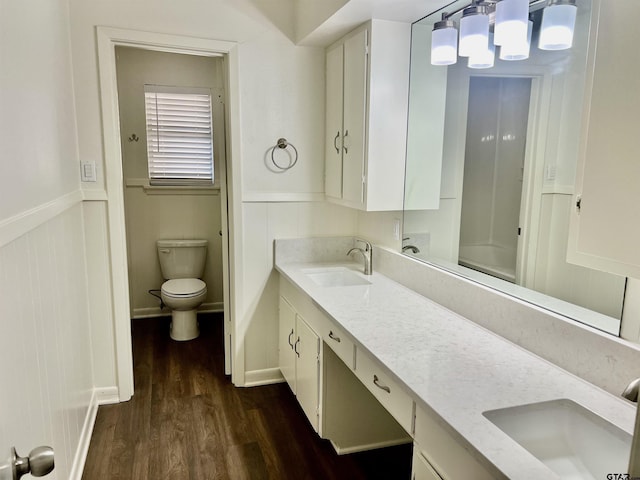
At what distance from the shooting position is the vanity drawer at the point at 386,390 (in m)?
1.41

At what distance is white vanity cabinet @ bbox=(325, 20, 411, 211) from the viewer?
7.56 ft

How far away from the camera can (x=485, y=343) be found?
168 centimetres

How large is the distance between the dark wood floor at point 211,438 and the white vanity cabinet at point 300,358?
0.16 m

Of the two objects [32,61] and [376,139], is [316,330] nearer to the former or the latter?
[376,139]

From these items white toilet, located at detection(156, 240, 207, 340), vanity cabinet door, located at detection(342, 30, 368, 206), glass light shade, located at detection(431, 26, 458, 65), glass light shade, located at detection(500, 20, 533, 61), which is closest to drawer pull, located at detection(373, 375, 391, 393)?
vanity cabinet door, located at detection(342, 30, 368, 206)

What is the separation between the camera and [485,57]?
6.26 feet

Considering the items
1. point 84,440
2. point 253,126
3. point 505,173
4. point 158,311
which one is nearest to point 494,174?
point 505,173

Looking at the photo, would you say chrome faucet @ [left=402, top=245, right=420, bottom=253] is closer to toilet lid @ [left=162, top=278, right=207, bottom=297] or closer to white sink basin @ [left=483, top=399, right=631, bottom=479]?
white sink basin @ [left=483, top=399, right=631, bottom=479]

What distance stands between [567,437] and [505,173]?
3.69 ft

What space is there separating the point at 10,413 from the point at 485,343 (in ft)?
4.78

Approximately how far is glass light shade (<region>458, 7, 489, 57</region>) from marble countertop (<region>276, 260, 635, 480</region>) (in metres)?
1.09

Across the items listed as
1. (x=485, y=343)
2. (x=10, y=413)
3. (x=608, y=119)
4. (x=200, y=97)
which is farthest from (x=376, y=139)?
(x=200, y=97)

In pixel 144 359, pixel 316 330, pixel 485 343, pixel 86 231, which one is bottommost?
pixel 144 359

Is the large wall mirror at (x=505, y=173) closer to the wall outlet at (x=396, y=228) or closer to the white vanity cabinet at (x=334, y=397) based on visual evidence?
the wall outlet at (x=396, y=228)
